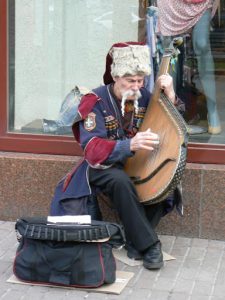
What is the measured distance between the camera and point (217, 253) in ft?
15.3

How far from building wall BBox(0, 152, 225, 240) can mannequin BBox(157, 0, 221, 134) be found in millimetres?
445

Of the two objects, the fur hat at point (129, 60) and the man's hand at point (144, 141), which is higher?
the fur hat at point (129, 60)

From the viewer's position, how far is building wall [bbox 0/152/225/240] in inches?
190

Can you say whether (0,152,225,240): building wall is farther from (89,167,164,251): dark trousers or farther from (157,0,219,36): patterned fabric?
(157,0,219,36): patterned fabric

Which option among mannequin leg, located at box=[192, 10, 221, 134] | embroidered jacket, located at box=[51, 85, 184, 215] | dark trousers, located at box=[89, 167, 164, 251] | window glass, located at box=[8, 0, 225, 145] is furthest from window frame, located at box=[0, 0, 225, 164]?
dark trousers, located at box=[89, 167, 164, 251]

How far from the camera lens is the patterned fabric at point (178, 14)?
4.97 meters

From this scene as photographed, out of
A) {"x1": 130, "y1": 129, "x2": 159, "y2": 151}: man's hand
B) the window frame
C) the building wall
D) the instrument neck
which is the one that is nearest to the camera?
{"x1": 130, "y1": 129, "x2": 159, "y2": 151}: man's hand

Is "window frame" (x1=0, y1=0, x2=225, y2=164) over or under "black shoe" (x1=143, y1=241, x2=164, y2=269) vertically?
over

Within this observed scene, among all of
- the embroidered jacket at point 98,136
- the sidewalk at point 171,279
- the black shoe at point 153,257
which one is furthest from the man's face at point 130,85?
the sidewalk at point 171,279

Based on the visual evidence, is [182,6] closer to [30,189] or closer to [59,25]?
[59,25]

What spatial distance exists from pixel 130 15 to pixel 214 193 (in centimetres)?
142

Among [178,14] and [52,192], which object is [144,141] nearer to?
[52,192]

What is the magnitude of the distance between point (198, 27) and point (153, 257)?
66.2 inches

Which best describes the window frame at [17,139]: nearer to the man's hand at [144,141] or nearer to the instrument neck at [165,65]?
the instrument neck at [165,65]
